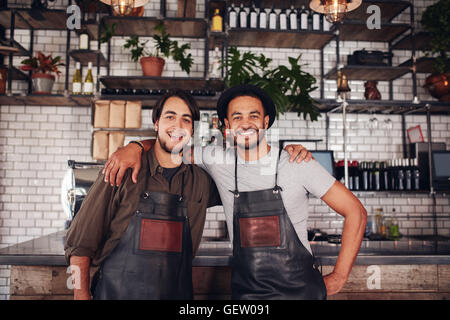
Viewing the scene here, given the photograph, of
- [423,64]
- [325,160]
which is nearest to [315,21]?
[423,64]

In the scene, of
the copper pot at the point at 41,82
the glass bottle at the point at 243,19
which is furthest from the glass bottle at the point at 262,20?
Answer: the copper pot at the point at 41,82

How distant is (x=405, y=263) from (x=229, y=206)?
1147 millimetres

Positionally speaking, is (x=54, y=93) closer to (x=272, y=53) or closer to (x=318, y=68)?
(x=272, y=53)

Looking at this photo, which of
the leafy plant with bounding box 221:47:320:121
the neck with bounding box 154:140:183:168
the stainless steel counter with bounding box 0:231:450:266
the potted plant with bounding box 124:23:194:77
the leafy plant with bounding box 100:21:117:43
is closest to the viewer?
the neck with bounding box 154:140:183:168

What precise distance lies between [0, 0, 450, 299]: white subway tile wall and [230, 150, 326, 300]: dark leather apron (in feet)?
7.72

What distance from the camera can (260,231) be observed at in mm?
1627

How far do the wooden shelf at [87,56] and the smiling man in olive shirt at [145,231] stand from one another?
246cm

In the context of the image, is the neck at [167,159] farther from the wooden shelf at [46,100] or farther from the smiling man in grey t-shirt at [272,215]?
the wooden shelf at [46,100]

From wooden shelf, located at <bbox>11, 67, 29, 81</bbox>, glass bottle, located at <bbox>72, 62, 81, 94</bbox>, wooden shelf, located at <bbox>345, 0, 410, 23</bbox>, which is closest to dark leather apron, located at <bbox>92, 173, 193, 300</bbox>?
glass bottle, located at <bbox>72, 62, 81, 94</bbox>

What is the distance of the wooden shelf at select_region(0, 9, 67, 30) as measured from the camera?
371 cm

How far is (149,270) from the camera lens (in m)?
1.51

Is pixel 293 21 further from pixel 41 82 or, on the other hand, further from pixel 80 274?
pixel 80 274

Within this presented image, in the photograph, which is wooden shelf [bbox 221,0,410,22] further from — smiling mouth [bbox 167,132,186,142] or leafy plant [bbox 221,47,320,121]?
smiling mouth [bbox 167,132,186,142]

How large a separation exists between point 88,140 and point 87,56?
0.95 metres
